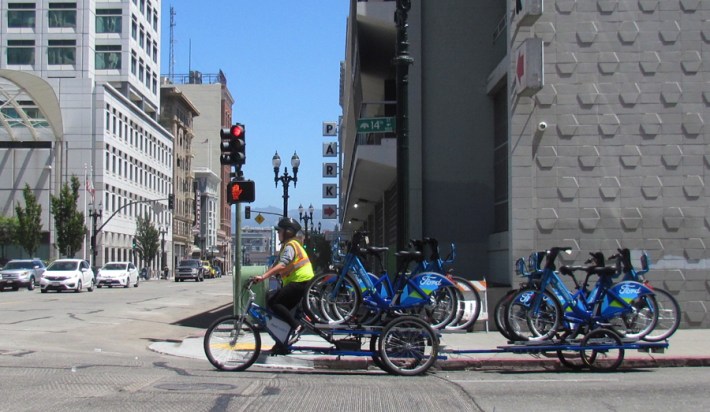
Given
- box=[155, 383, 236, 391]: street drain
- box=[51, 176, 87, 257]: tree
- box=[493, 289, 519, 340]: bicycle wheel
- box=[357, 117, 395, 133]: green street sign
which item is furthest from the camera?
box=[51, 176, 87, 257]: tree

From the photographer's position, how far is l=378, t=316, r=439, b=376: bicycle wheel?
1063 cm

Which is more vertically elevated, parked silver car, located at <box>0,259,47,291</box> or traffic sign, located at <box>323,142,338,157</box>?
traffic sign, located at <box>323,142,338,157</box>

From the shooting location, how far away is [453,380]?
10.4 meters

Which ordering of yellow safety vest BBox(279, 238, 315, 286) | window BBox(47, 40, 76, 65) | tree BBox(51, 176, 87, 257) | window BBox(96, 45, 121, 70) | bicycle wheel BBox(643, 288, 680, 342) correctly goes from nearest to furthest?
yellow safety vest BBox(279, 238, 315, 286) < bicycle wheel BBox(643, 288, 680, 342) < tree BBox(51, 176, 87, 257) < window BBox(47, 40, 76, 65) < window BBox(96, 45, 121, 70)

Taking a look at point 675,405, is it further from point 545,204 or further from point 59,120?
point 59,120

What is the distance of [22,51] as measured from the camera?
77750 mm

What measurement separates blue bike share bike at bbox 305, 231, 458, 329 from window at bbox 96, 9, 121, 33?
77.0 metres

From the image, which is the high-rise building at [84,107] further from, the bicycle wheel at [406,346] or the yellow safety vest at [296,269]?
the bicycle wheel at [406,346]

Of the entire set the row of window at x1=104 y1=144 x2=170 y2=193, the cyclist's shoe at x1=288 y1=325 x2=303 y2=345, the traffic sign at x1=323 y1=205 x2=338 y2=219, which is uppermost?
the row of window at x1=104 y1=144 x2=170 y2=193

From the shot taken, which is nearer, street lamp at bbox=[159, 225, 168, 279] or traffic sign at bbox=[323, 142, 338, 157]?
traffic sign at bbox=[323, 142, 338, 157]

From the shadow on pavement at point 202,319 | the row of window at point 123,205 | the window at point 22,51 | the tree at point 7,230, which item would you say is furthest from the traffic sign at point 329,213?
the window at point 22,51

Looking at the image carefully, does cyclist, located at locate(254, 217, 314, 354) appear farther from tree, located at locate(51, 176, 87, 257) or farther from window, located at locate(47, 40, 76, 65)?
window, located at locate(47, 40, 76, 65)

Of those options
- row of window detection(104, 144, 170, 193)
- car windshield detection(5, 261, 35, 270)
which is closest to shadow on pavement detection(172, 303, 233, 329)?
car windshield detection(5, 261, 35, 270)

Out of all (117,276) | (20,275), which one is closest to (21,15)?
(117,276)
